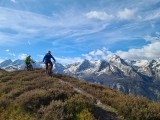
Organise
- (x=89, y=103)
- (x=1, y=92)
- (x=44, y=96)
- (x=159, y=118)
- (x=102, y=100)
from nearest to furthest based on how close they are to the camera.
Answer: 1. (x=159, y=118)
2. (x=89, y=103)
3. (x=44, y=96)
4. (x=102, y=100)
5. (x=1, y=92)

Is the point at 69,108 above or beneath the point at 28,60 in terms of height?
beneath

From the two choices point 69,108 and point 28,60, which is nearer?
point 69,108

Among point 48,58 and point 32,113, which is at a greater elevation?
point 48,58

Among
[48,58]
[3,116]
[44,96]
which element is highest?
[48,58]

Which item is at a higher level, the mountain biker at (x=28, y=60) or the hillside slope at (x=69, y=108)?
the mountain biker at (x=28, y=60)

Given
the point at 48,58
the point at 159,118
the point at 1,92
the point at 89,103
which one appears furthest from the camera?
the point at 48,58

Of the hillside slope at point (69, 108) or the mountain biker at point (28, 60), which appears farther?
the mountain biker at point (28, 60)

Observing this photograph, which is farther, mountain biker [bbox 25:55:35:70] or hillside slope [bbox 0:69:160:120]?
mountain biker [bbox 25:55:35:70]

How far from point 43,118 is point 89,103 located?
256 centimetres

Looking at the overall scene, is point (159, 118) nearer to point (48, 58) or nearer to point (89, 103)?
point (89, 103)

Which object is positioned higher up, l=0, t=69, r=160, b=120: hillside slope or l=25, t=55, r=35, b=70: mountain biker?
l=25, t=55, r=35, b=70: mountain biker

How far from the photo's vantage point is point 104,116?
1450 cm

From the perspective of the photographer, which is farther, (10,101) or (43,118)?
(10,101)

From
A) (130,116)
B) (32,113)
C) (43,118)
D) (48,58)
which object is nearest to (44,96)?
(32,113)
